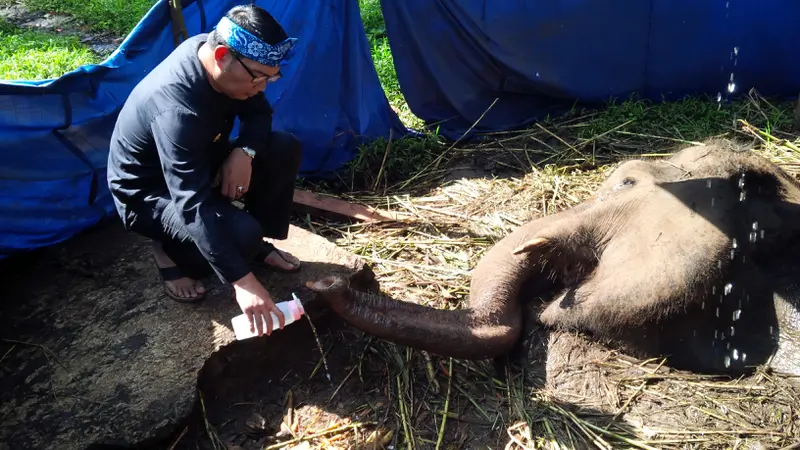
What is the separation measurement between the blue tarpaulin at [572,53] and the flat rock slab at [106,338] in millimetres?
2025

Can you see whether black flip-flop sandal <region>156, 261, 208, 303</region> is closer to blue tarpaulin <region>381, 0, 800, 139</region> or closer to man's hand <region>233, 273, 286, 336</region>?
man's hand <region>233, 273, 286, 336</region>

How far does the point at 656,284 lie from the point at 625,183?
2.27 feet

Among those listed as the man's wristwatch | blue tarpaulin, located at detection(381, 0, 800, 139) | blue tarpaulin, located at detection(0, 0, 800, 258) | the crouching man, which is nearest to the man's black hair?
the crouching man

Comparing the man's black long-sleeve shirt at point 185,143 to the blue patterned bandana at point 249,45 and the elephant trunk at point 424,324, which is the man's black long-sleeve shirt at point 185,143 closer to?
the blue patterned bandana at point 249,45

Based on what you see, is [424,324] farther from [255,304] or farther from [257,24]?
[257,24]

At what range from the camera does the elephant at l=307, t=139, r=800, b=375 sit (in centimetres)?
311

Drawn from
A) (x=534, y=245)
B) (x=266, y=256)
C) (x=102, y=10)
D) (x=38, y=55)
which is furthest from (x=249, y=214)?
(x=102, y=10)

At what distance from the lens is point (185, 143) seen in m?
2.76

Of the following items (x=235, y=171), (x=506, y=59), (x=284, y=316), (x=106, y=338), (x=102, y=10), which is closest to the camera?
(x=284, y=316)

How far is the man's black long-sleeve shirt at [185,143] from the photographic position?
8.93 feet

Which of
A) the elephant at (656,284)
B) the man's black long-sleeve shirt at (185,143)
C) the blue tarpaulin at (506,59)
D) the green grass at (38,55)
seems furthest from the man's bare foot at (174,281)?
the green grass at (38,55)

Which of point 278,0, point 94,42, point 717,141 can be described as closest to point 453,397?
point 717,141

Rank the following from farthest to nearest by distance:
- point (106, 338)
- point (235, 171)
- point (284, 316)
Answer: point (106, 338)
point (235, 171)
point (284, 316)

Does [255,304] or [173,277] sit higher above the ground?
[255,304]
